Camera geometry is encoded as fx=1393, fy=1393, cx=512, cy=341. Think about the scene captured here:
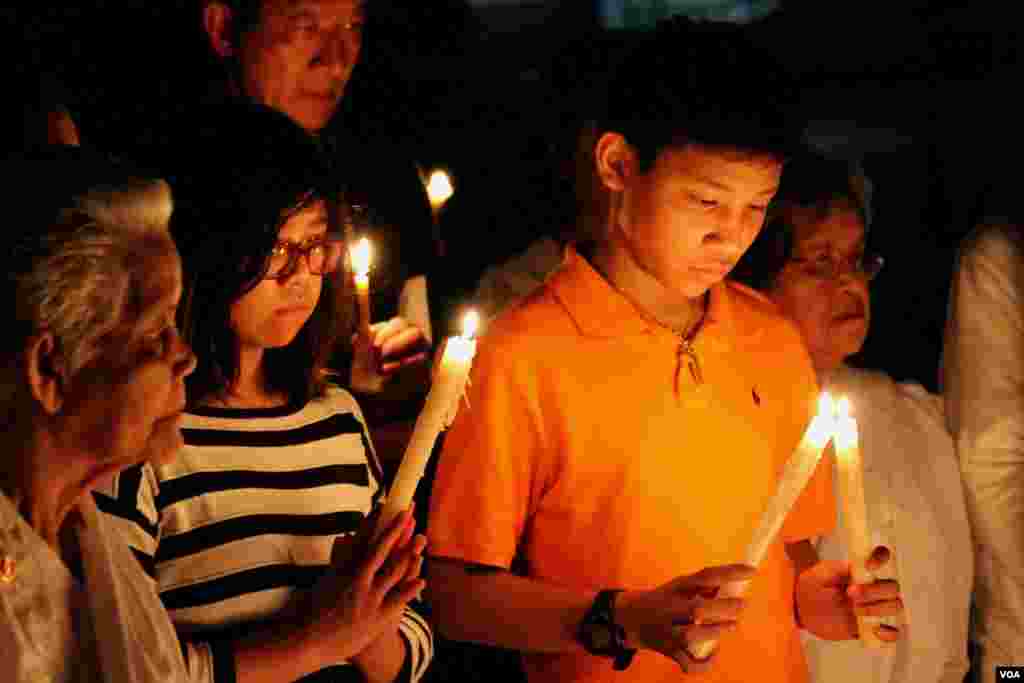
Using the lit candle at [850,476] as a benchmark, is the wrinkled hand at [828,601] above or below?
below

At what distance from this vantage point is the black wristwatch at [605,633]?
2.45 m

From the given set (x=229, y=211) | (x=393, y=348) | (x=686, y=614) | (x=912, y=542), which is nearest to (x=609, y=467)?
(x=686, y=614)

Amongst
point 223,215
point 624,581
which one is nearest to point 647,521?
point 624,581

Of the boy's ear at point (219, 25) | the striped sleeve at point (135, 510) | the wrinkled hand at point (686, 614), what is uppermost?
the boy's ear at point (219, 25)

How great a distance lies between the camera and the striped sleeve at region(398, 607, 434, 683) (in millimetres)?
2559

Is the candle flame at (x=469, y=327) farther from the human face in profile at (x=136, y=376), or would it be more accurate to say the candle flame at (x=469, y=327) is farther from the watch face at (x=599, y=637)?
the watch face at (x=599, y=637)

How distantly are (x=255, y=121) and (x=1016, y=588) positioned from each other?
2260 mm

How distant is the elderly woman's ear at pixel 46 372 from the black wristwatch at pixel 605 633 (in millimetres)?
1080

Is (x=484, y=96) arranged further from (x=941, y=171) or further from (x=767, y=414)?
(x=767, y=414)

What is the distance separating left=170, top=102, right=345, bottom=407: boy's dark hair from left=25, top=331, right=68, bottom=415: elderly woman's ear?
70cm

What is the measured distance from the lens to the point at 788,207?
3.57 meters

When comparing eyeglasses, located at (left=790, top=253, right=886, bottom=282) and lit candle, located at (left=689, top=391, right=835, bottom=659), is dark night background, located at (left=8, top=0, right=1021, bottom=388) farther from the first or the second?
lit candle, located at (left=689, top=391, right=835, bottom=659)

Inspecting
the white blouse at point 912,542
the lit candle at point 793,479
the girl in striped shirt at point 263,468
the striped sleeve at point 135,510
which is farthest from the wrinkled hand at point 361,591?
the white blouse at point 912,542

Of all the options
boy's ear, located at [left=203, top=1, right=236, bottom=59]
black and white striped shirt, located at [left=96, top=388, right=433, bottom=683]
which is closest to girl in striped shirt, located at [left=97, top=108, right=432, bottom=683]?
black and white striped shirt, located at [left=96, top=388, right=433, bottom=683]
